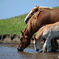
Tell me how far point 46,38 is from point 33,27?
2.14m

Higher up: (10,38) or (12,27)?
(12,27)

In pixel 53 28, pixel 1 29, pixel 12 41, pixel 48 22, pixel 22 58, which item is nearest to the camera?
pixel 22 58

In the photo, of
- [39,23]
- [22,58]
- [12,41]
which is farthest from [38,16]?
[12,41]

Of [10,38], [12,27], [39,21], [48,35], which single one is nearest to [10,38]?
[10,38]

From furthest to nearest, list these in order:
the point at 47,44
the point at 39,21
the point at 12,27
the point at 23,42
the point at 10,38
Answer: the point at 12,27, the point at 10,38, the point at 23,42, the point at 39,21, the point at 47,44

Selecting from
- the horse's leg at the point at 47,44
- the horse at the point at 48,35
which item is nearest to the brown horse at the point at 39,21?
the horse at the point at 48,35

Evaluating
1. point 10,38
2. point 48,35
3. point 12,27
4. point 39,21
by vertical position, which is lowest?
point 10,38

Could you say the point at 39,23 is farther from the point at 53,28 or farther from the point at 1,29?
the point at 1,29

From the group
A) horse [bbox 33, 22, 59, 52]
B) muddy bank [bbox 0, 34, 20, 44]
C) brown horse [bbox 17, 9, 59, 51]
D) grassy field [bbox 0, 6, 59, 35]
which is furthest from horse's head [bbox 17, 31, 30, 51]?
grassy field [bbox 0, 6, 59, 35]

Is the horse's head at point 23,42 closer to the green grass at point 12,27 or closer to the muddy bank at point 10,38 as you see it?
the muddy bank at point 10,38

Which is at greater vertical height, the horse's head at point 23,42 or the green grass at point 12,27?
the green grass at point 12,27

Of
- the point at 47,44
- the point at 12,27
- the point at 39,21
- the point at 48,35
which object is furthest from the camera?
the point at 12,27

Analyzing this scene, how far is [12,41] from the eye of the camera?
78.6 feet

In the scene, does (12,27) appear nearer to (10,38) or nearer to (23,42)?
(10,38)
